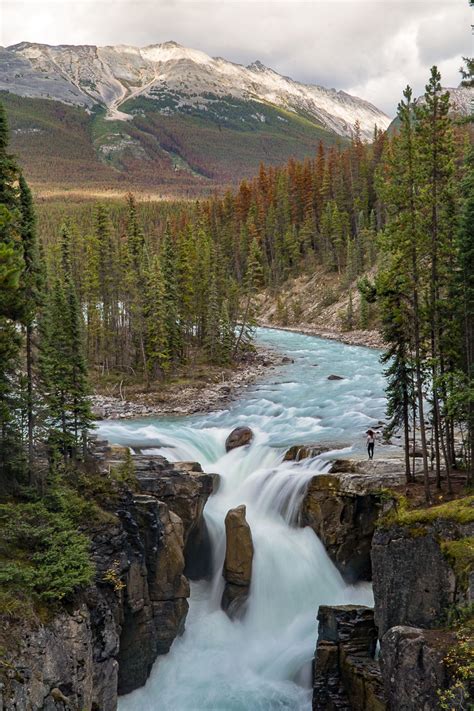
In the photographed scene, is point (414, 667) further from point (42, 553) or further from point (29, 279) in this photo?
point (29, 279)

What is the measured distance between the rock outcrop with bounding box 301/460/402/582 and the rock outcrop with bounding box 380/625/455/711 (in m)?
7.04

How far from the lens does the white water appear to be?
64.7ft

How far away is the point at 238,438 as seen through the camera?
32719mm

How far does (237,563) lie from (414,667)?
10.3 m

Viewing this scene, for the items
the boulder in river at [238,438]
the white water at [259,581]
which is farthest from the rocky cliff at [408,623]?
the boulder in river at [238,438]

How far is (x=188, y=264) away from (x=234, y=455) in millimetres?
32657

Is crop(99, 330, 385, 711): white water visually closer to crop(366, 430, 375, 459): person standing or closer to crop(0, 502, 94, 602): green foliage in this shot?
crop(366, 430, 375, 459): person standing

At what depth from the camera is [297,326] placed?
3406 inches

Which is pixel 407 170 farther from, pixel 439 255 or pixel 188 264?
pixel 188 264

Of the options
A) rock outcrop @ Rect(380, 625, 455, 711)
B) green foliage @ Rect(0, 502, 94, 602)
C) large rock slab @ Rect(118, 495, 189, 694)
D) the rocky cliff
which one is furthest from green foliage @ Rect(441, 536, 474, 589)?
green foliage @ Rect(0, 502, 94, 602)

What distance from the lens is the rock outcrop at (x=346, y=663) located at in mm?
16859

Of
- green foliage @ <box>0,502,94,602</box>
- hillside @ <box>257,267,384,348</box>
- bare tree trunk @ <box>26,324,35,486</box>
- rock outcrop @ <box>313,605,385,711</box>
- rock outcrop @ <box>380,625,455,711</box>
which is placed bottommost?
rock outcrop @ <box>313,605,385,711</box>

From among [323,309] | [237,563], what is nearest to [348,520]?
[237,563]

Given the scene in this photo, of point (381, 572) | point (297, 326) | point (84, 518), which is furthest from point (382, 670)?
point (297, 326)
